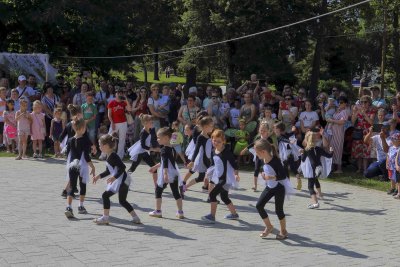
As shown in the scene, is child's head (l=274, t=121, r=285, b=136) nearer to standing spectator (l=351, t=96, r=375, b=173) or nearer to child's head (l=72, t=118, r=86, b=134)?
child's head (l=72, t=118, r=86, b=134)

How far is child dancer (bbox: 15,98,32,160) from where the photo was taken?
51.4 feet

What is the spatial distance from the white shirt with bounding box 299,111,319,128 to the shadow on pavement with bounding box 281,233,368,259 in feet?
20.0

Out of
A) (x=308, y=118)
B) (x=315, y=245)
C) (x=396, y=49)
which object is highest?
(x=396, y=49)

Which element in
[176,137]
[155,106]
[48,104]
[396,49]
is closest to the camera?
[176,137]

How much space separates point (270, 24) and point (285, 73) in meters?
3.65

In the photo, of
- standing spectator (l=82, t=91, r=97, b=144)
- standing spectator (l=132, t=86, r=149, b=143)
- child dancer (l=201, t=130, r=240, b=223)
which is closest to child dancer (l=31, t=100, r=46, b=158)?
standing spectator (l=82, t=91, r=97, b=144)

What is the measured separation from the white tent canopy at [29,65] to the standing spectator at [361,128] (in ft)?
34.5

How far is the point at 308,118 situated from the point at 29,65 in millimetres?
10265

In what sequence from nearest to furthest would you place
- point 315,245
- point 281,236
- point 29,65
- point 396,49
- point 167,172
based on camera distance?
point 315,245
point 281,236
point 167,172
point 29,65
point 396,49

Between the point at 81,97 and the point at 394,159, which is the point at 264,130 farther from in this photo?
the point at 81,97

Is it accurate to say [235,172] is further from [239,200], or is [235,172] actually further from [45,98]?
[45,98]

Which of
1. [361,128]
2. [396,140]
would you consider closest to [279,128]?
[396,140]

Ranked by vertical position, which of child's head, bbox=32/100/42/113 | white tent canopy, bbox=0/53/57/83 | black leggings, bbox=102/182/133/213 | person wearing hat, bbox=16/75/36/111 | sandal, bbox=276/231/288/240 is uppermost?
white tent canopy, bbox=0/53/57/83

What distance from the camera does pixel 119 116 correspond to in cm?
1525
